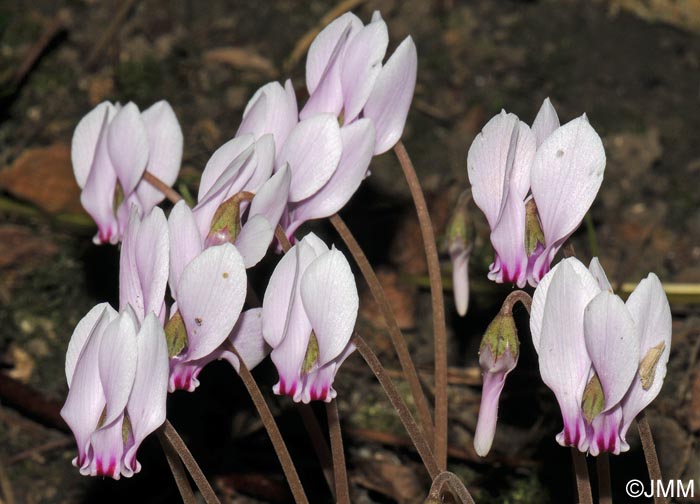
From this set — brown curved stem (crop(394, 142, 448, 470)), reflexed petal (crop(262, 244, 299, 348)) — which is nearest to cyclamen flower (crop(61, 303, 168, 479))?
reflexed petal (crop(262, 244, 299, 348))

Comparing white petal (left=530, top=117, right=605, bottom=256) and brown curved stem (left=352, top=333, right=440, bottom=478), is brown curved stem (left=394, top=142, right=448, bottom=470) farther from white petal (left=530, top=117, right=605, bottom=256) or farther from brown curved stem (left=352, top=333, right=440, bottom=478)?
white petal (left=530, top=117, right=605, bottom=256)

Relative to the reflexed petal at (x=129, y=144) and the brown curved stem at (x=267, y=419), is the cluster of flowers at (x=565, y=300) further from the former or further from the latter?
the reflexed petal at (x=129, y=144)

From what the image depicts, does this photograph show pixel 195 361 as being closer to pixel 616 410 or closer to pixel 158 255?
pixel 158 255

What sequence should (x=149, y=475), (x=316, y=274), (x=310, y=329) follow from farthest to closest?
(x=149, y=475) < (x=310, y=329) < (x=316, y=274)

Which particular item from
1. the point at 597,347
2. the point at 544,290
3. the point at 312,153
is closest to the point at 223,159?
the point at 312,153

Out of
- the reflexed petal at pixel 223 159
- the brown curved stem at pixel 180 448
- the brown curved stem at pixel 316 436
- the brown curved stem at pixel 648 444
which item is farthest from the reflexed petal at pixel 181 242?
the brown curved stem at pixel 648 444

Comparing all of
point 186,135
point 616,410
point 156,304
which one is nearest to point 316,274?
point 156,304
